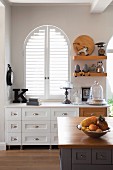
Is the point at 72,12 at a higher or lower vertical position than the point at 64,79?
higher

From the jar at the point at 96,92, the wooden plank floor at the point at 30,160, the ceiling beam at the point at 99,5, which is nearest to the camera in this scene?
the wooden plank floor at the point at 30,160

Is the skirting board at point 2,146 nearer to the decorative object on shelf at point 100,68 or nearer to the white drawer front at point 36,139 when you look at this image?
the white drawer front at point 36,139

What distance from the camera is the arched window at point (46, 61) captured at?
595cm

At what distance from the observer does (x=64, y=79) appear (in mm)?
6016

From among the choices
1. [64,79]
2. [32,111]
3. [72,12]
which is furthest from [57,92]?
[72,12]

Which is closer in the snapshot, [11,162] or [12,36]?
[11,162]

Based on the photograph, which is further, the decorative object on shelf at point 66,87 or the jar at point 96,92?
the jar at point 96,92

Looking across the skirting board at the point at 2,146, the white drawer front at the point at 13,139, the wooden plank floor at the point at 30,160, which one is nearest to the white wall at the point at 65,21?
the white drawer front at the point at 13,139

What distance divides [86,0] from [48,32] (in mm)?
1000

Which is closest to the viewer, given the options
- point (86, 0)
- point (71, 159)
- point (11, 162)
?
point (71, 159)

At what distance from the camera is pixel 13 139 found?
5438mm

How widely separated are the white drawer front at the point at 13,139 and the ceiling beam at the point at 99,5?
2.65 metres

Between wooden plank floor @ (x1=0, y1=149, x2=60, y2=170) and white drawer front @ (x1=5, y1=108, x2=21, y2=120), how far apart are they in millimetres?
598

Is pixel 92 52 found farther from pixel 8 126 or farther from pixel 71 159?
pixel 71 159
